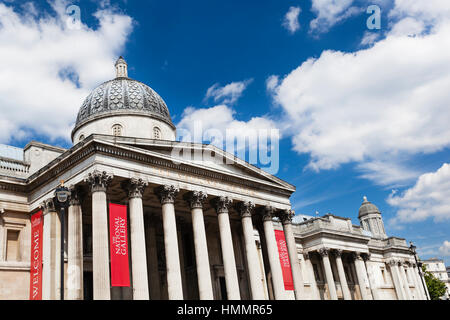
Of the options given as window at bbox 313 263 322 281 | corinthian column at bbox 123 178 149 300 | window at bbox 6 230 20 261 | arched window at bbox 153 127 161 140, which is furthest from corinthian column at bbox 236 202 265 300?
window at bbox 313 263 322 281

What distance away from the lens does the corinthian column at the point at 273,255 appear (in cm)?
2834

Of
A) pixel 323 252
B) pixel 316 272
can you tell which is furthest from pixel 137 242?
pixel 316 272

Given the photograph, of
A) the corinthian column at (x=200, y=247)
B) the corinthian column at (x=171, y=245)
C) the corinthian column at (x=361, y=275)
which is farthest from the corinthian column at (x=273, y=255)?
the corinthian column at (x=361, y=275)

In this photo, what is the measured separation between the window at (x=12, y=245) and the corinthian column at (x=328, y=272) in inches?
1150

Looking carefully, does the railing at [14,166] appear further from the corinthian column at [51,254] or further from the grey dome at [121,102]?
the grey dome at [121,102]

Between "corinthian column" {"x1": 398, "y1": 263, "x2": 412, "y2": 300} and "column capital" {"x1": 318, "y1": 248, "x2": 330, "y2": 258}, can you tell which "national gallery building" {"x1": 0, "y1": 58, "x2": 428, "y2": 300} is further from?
"corinthian column" {"x1": 398, "y1": 263, "x2": 412, "y2": 300}

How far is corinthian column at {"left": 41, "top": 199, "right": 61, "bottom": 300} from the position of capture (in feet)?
71.7

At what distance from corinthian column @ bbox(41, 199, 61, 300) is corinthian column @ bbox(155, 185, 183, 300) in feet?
17.9

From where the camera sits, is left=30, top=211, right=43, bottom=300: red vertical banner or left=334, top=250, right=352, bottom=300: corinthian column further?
left=334, top=250, right=352, bottom=300: corinthian column

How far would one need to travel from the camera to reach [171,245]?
23094mm

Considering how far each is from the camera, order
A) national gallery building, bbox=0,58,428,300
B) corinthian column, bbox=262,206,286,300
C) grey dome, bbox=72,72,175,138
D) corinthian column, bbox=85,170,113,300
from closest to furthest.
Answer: corinthian column, bbox=85,170,113,300, national gallery building, bbox=0,58,428,300, corinthian column, bbox=262,206,286,300, grey dome, bbox=72,72,175,138
